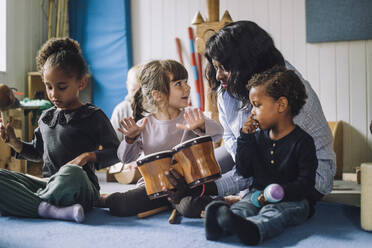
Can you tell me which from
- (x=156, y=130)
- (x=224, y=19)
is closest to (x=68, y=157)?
(x=156, y=130)

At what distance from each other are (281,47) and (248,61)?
2262 millimetres

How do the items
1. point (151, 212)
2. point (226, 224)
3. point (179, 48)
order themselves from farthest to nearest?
point (179, 48) → point (151, 212) → point (226, 224)

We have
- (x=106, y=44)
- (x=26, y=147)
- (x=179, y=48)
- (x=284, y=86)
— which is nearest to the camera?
(x=284, y=86)

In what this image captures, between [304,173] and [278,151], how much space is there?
0.13 m

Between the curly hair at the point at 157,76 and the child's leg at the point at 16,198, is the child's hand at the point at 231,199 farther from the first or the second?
the child's leg at the point at 16,198

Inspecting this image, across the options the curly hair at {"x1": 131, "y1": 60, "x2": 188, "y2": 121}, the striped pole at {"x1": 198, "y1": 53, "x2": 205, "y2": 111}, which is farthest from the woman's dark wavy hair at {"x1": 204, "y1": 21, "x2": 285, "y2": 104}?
the striped pole at {"x1": 198, "y1": 53, "x2": 205, "y2": 111}

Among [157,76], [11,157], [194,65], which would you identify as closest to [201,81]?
[194,65]

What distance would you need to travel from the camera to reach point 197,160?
1.62m

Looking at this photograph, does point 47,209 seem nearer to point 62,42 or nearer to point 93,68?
point 62,42

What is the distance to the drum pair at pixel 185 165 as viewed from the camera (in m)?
1.62

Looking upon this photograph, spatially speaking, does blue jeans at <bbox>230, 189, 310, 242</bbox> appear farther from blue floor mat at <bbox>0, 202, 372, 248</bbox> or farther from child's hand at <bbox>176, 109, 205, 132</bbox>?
child's hand at <bbox>176, 109, 205, 132</bbox>

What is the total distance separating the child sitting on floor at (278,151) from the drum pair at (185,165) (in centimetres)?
15

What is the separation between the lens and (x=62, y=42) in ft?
6.97

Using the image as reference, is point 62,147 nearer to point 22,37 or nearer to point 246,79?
point 246,79
